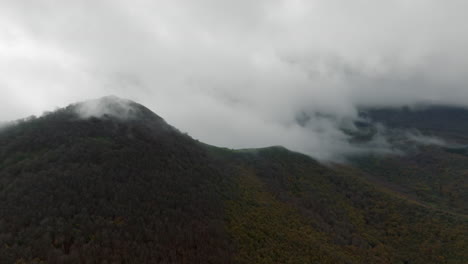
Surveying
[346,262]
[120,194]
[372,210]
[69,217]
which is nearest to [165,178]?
[120,194]

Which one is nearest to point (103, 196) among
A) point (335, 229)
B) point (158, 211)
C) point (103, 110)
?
point (158, 211)

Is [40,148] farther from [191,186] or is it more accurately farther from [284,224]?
[284,224]

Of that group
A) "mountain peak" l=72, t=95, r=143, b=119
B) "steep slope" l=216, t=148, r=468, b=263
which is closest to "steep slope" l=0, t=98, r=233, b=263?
"mountain peak" l=72, t=95, r=143, b=119

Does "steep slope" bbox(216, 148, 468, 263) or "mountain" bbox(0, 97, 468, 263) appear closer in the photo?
"mountain" bbox(0, 97, 468, 263)

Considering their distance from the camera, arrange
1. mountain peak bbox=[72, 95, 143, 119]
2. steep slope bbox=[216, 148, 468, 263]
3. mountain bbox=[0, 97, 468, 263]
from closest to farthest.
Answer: mountain bbox=[0, 97, 468, 263]
steep slope bbox=[216, 148, 468, 263]
mountain peak bbox=[72, 95, 143, 119]

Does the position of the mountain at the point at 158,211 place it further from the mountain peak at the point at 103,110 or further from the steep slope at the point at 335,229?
the mountain peak at the point at 103,110

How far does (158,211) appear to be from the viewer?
11175 centimetres

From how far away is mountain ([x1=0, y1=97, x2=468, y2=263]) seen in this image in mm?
86688

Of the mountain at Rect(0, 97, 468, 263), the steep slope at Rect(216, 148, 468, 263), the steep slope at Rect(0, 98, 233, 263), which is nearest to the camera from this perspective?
the steep slope at Rect(0, 98, 233, 263)

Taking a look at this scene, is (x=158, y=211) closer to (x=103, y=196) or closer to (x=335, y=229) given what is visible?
Answer: (x=103, y=196)

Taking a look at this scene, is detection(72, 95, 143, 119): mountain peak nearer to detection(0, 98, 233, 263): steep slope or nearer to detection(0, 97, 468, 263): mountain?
detection(0, 97, 468, 263): mountain

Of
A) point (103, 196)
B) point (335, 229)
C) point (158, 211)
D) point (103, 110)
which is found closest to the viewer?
point (103, 196)

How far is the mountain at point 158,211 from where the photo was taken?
8669 cm

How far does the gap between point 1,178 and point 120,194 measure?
50.1m
